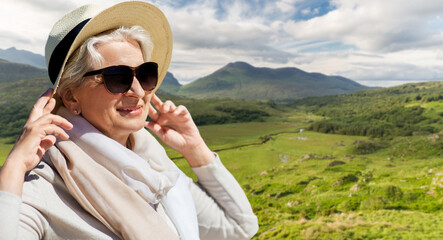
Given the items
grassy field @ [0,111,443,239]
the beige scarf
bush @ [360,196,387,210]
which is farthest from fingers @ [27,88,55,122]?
bush @ [360,196,387,210]

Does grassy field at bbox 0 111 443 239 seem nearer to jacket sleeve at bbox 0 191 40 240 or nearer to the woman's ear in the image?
the woman's ear

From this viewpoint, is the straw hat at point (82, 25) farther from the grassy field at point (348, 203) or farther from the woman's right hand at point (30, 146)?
the grassy field at point (348, 203)

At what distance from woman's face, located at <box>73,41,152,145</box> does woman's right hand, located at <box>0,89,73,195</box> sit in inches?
12.9

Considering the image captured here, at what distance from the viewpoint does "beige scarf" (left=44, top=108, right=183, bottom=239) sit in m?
1.93

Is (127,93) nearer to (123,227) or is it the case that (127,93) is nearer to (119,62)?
(119,62)

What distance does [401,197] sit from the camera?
68.7ft

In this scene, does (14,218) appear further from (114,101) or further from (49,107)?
(114,101)

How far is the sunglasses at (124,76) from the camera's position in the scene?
2160 millimetres

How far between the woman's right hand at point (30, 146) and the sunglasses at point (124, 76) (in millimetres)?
445

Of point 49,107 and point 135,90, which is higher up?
point 135,90

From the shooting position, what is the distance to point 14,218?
4.98 ft

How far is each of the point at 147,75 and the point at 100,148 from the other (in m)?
0.71

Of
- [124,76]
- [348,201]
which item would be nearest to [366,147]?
[348,201]

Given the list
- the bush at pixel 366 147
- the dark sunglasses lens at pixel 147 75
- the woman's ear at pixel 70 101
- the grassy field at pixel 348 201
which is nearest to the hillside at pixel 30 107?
the bush at pixel 366 147
